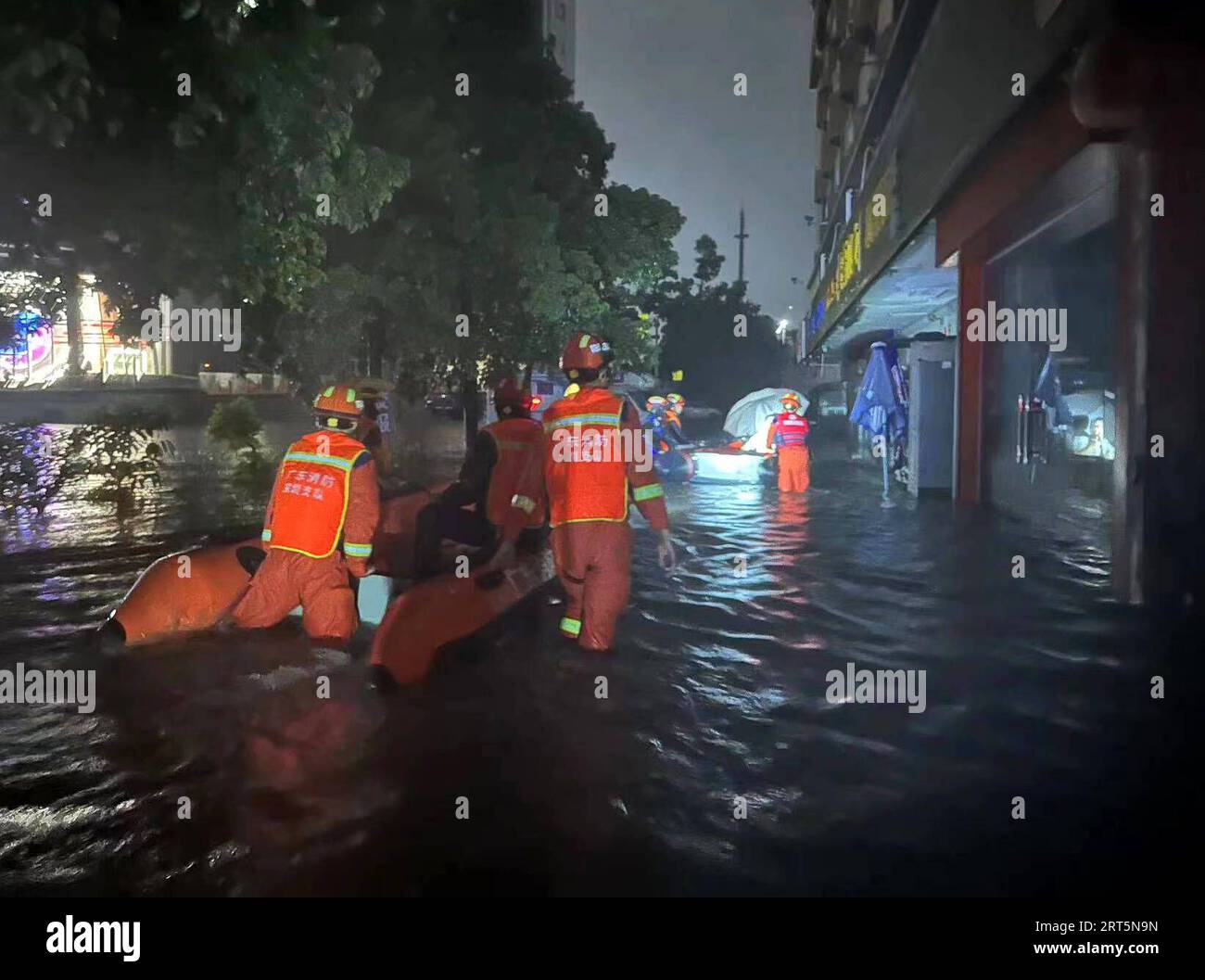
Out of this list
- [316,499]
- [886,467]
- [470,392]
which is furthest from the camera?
[470,392]

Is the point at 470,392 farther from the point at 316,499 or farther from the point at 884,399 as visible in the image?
the point at 316,499

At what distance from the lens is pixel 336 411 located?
21.2ft

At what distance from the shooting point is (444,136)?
48.2ft

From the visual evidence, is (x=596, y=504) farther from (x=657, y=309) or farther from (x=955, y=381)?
(x=657, y=309)

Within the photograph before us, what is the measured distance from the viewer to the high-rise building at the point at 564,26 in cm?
9119

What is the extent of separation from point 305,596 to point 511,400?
2.27 metres

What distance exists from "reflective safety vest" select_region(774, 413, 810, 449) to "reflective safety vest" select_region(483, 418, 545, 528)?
8.79m

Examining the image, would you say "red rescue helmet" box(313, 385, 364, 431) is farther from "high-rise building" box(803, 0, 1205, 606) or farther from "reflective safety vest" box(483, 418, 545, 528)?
"high-rise building" box(803, 0, 1205, 606)

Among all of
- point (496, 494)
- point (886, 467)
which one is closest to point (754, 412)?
point (886, 467)

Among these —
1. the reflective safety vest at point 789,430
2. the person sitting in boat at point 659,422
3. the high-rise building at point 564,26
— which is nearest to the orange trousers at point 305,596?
the reflective safety vest at point 789,430

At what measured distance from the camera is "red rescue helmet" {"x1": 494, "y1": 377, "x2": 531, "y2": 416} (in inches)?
313

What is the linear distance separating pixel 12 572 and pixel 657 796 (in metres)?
7.90

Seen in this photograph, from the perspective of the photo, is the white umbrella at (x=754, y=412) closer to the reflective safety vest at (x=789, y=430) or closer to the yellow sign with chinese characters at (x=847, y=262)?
the yellow sign with chinese characters at (x=847, y=262)

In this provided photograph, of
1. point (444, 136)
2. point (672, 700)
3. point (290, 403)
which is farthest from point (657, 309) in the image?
point (672, 700)
